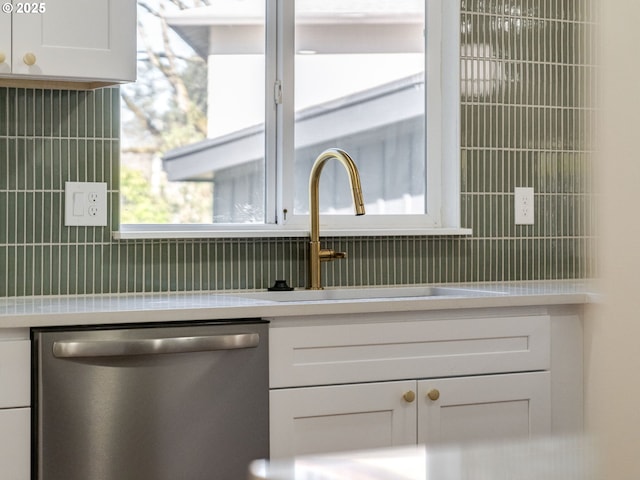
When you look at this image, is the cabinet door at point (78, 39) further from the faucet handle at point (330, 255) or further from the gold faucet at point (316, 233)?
the faucet handle at point (330, 255)

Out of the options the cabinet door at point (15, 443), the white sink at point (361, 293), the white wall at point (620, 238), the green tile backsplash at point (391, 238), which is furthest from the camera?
the white sink at point (361, 293)

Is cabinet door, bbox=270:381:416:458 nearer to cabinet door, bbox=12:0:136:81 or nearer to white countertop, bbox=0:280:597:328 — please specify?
white countertop, bbox=0:280:597:328

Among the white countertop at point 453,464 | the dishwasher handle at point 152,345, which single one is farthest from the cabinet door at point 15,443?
the white countertop at point 453,464

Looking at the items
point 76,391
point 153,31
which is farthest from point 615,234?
point 153,31

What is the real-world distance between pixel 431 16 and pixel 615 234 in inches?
105

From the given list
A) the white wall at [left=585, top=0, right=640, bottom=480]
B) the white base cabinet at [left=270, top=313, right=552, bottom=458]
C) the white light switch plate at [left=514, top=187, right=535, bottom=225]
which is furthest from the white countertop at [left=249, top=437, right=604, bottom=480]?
the white light switch plate at [left=514, top=187, right=535, bottom=225]

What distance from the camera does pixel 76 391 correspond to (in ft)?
5.76

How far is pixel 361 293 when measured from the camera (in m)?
2.56

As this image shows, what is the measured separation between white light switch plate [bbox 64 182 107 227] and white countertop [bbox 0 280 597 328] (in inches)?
8.2

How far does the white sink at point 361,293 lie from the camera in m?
2.40

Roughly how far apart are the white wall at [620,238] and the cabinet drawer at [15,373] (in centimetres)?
167

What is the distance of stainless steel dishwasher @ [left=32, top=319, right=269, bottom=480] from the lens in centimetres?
174

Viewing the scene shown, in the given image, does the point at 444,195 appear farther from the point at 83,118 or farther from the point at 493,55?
the point at 83,118

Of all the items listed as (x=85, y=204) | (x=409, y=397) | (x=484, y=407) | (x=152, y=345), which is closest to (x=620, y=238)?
(x=152, y=345)
